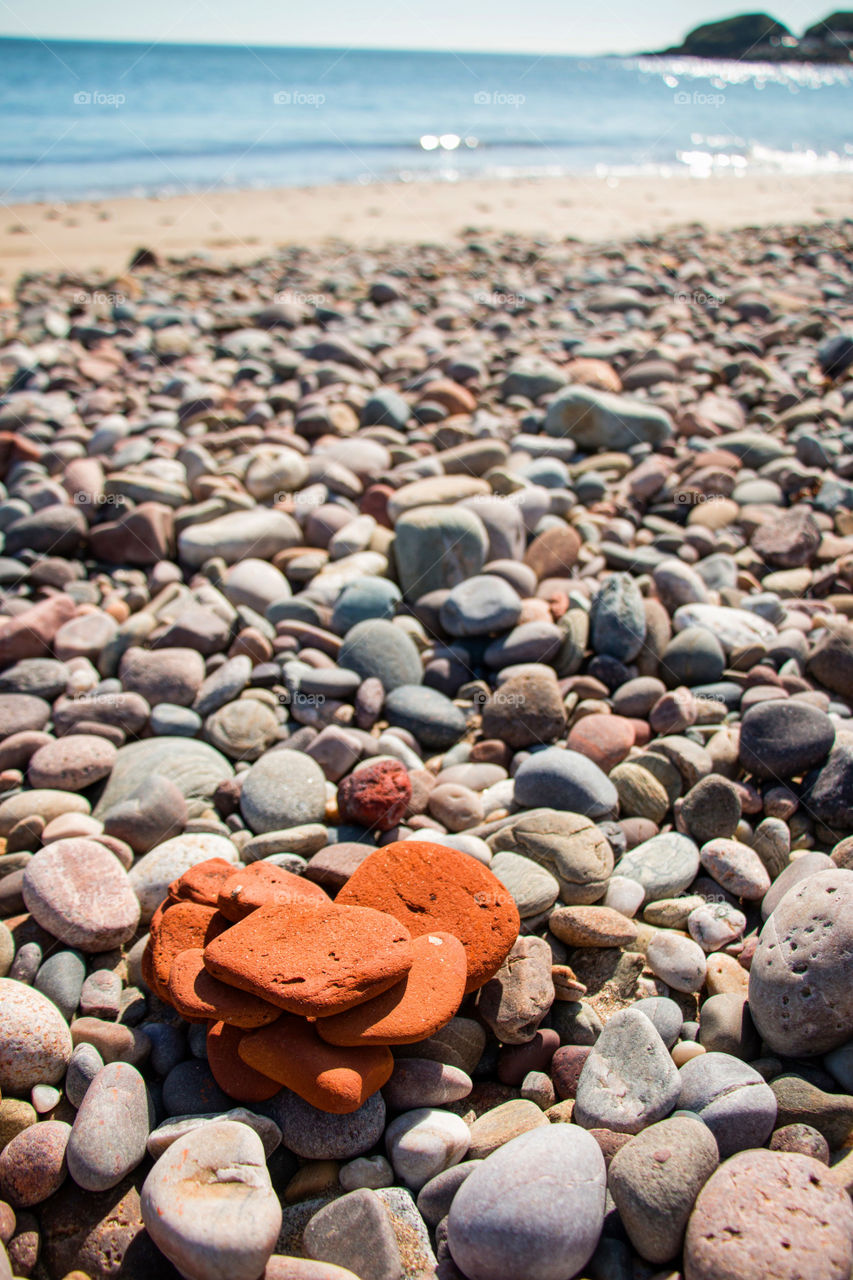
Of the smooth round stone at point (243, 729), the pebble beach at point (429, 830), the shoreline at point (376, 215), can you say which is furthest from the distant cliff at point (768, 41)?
the smooth round stone at point (243, 729)

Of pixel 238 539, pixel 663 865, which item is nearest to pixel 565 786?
pixel 663 865

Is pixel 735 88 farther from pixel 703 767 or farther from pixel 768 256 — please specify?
pixel 703 767

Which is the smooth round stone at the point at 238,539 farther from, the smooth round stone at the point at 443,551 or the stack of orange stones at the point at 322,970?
the stack of orange stones at the point at 322,970

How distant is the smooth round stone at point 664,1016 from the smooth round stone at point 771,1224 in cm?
35

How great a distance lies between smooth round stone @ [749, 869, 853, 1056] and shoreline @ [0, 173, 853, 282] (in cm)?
941

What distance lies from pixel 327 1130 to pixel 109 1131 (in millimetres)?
457

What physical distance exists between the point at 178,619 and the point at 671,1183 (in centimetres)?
260

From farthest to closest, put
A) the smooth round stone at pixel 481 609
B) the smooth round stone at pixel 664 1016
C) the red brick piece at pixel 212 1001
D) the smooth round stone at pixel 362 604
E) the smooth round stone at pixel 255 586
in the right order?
the smooth round stone at pixel 255 586 → the smooth round stone at pixel 362 604 → the smooth round stone at pixel 481 609 → the smooth round stone at pixel 664 1016 → the red brick piece at pixel 212 1001

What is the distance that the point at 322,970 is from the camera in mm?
1689

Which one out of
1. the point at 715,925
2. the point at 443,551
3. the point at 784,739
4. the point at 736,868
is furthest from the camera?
the point at 443,551

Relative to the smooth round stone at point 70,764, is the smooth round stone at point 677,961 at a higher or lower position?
lower

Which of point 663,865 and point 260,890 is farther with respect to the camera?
point 663,865

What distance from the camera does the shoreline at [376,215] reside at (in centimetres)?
1015

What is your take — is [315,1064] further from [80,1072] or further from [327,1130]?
[80,1072]
